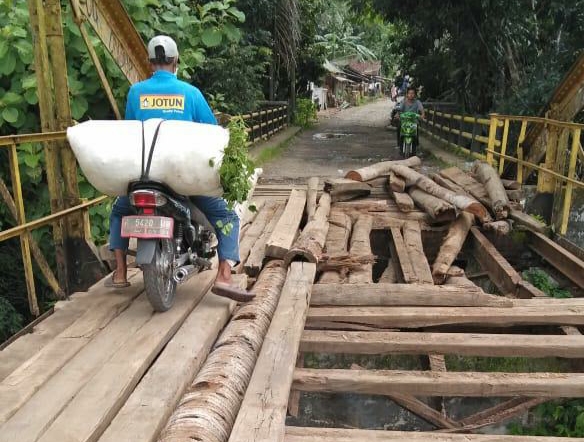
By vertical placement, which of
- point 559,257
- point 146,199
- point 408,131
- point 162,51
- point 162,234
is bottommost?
point 559,257

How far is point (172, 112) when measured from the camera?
379 centimetres

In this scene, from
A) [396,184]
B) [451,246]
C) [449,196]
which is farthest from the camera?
[396,184]

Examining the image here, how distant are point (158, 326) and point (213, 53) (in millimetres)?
11461

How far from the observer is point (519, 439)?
108 inches

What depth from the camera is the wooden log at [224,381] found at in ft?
8.21

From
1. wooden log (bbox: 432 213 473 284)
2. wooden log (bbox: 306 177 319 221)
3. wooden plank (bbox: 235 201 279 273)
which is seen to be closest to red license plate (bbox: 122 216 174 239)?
wooden plank (bbox: 235 201 279 273)

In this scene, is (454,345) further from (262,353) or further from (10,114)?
(10,114)

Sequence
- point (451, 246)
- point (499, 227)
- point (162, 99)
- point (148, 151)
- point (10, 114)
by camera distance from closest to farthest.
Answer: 1. point (148, 151)
2. point (162, 99)
3. point (10, 114)
4. point (451, 246)
5. point (499, 227)

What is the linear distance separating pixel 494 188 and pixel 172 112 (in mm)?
4871

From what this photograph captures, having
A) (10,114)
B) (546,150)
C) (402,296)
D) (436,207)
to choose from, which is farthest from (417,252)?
(10,114)

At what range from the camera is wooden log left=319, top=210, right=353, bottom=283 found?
5.11m

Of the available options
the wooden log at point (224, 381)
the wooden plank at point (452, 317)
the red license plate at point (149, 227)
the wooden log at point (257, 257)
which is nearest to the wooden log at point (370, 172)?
the wooden log at point (257, 257)

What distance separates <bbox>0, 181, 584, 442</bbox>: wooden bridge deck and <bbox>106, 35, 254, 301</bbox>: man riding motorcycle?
29 cm

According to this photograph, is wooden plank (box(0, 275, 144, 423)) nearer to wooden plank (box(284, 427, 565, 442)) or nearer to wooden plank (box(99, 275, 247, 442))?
wooden plank (box(99, 275, 247, 442))
